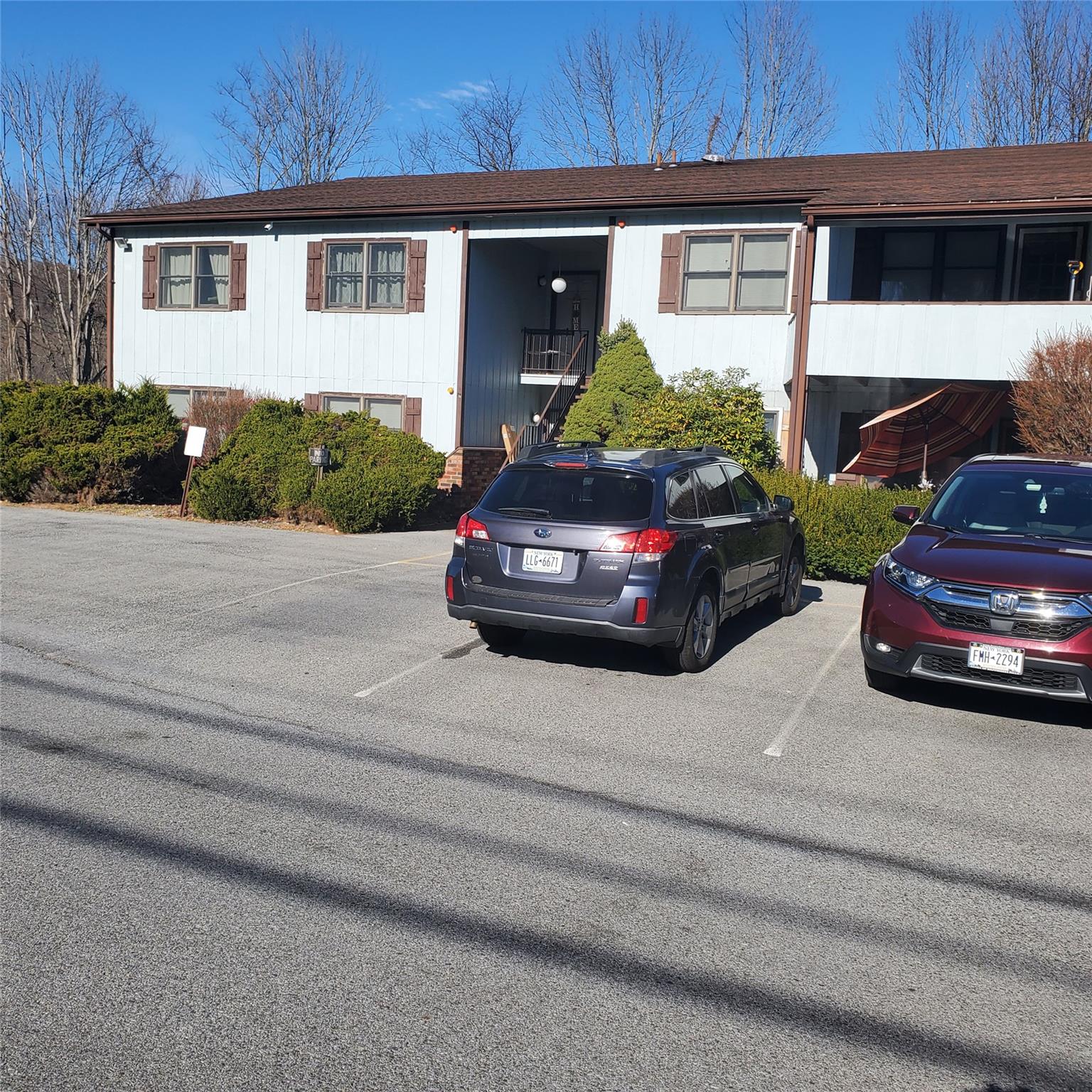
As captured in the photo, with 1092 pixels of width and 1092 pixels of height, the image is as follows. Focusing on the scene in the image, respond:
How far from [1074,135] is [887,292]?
18.8 metres

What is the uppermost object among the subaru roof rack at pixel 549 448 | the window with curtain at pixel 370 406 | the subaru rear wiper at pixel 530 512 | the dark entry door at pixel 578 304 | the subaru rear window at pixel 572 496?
the dark entry door at pixel 578 304

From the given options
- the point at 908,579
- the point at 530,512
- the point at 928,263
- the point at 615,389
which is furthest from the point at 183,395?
the point at 908,579

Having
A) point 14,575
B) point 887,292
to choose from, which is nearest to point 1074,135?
point 887,292

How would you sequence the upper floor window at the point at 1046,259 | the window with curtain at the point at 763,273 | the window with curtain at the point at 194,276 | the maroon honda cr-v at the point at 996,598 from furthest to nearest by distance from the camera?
the window with curtain at the point at 194,276, the window with curtain at the point at 763,273, the upper floor window at the point at 1046,259, the maroon honda cr-v at the point at 996,598

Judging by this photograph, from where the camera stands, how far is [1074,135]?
33.4 meters

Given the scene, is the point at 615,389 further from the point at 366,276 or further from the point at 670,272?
the point at 366,276

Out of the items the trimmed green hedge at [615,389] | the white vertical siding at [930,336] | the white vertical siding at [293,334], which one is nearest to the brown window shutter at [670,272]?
the trimmed green hedge at [615,389]

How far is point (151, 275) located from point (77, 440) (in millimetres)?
6136

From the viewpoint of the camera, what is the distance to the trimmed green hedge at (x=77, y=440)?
19031 mm

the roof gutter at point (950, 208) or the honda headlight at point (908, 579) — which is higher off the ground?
the roof gutter at point (950, 208)

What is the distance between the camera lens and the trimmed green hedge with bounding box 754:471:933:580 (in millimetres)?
13250

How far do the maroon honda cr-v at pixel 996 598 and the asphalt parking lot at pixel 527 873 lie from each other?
1.38ft

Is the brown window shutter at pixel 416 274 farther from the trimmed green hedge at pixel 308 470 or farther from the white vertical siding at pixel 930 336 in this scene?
the white vertical siding at pixel 930 336

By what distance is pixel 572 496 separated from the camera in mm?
8227
